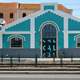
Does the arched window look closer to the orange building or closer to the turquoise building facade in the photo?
the turquoise building facade

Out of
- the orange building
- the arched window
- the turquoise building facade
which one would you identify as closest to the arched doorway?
the turquoise building facade

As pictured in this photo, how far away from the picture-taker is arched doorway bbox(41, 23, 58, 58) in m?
48.3

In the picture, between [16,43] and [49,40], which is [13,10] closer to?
[16,43]

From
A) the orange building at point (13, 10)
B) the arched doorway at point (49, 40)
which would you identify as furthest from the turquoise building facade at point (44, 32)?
the orange building at point (13, 10)

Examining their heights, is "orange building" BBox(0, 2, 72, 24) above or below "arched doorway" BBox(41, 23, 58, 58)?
above

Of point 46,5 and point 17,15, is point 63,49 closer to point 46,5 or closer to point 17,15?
point 46,5

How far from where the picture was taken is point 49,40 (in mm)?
48312

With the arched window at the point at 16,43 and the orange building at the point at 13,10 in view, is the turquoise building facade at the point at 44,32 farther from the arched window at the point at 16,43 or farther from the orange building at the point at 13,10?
the orange building at the point at 13,10

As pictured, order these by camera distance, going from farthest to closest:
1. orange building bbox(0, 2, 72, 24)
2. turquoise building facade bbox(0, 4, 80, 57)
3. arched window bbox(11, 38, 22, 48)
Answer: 1. orange building bbox(0, 2, 72, 24)
2. arched window bbox(11, 38, 22, 48)
3. turquoise building facade bbox(0, 4, 80, 57)

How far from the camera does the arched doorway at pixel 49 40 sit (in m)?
48.3

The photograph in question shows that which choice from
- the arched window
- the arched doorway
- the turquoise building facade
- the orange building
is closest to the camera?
the turquoise building facade

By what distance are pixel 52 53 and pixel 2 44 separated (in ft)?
18.8

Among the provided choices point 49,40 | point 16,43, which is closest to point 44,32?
point 49,40

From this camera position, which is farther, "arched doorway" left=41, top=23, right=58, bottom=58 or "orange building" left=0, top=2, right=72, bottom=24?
"orange building" left=0, top=2, right=72, bottom=24
